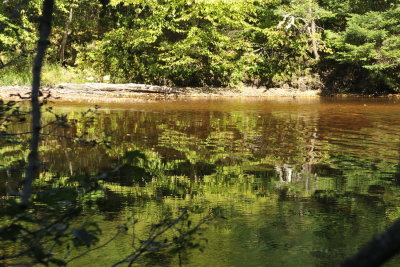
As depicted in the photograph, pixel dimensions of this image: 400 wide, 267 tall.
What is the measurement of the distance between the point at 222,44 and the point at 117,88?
5328 millimetres

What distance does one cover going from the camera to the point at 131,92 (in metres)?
22.0

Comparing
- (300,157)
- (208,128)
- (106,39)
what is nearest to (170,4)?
(106,39)

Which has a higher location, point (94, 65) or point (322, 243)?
point (94, 65)

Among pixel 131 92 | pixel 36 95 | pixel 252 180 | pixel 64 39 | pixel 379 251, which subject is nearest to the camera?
pixel 379 251

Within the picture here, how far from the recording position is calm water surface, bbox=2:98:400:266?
4.75 m

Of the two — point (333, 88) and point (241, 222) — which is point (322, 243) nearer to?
point (241, 222)

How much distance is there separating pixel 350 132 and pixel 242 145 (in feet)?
11.6

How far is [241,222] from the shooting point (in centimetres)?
546

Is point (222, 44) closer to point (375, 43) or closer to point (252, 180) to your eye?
point (375, 43)

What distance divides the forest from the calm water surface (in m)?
8.81

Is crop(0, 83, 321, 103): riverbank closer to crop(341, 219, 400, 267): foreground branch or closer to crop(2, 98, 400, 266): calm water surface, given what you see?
crop(2, 98, 400, 266): calm water surface

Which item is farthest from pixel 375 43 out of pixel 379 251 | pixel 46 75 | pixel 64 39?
pixel 379 251

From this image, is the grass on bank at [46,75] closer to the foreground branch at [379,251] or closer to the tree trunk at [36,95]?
the tree trunk at [36,95]

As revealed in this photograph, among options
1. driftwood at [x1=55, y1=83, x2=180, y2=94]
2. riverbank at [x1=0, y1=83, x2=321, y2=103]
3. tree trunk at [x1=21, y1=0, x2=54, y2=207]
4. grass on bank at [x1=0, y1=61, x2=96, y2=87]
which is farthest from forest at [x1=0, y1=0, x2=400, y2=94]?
tree trunk at [x1=21, y1=0, x2=54, y2=207]
